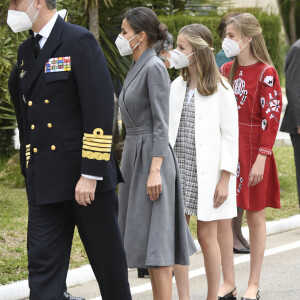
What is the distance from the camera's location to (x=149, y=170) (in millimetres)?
4934

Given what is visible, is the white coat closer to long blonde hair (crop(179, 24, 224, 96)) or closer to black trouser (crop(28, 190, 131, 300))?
long blonde hair (crop(179, 24, 224, 96))

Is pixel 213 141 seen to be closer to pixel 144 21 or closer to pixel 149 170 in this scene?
pixel 149 170

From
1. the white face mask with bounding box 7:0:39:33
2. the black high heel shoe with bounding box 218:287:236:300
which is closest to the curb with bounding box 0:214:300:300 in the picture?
the black high heel shoe with bounding box 218:287:236:300

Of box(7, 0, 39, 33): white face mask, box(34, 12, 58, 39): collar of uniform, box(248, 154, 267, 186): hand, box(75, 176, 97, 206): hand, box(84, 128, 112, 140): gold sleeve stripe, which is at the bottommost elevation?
box(248, 154, 267, 186): hand

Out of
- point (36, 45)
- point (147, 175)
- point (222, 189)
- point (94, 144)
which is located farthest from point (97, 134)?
point (222, 189)

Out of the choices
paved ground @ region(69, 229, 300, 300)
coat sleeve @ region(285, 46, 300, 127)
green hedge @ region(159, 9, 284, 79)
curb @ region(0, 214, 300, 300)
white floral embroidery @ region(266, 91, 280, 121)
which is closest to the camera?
white floral embroidery @ region(266, 91, 280, 121)

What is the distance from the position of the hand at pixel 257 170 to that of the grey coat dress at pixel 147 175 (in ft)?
2.72

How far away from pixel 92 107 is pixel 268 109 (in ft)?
6.23

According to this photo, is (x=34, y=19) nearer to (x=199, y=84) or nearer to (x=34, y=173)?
(x=34, y=173)

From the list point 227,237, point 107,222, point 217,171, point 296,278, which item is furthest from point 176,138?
point 296,278

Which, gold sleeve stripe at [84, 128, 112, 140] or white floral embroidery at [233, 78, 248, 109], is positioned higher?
gold sleeve stripe at [84, 128, 112, 140]

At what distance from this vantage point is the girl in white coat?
5301 mm

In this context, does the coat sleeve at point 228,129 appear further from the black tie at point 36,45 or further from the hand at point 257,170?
the black tie at point 36,45

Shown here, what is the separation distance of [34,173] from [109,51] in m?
6.94
